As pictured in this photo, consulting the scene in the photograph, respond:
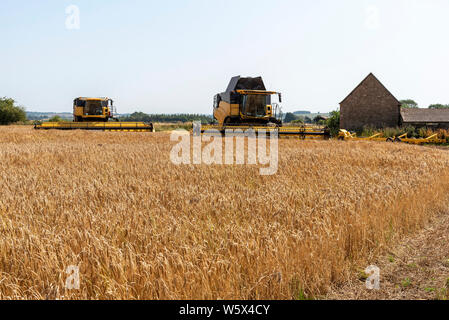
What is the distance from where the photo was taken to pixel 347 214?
4.91 metres

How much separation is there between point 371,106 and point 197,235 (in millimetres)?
42395

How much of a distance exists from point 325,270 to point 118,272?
2037mm

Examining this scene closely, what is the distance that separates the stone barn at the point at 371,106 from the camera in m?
41.4

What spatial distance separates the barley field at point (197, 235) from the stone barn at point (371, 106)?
3686cm

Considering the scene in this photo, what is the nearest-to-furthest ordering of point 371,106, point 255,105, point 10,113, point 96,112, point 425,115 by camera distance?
1. point 255,105
2. point 96,112
3. point 371,106
4. point 425,115
5. point 10,113

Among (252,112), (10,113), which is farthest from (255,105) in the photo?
(10,113)

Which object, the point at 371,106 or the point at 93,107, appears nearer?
the point at 93,107

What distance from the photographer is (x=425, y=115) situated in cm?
4294

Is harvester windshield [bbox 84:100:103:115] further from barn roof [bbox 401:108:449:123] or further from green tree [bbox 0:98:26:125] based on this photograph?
green tree [bbox 0:98:26:125]

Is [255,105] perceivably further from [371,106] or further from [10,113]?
[10,113]

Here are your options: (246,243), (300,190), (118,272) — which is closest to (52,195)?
(118,272)

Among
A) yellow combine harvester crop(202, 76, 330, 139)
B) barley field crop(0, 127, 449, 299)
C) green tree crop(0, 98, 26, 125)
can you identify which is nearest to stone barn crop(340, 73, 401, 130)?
yellow combine harvester crop(202, 76, 330, 139)

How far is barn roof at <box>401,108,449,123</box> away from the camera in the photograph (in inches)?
1607

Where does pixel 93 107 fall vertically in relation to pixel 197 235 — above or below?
above
